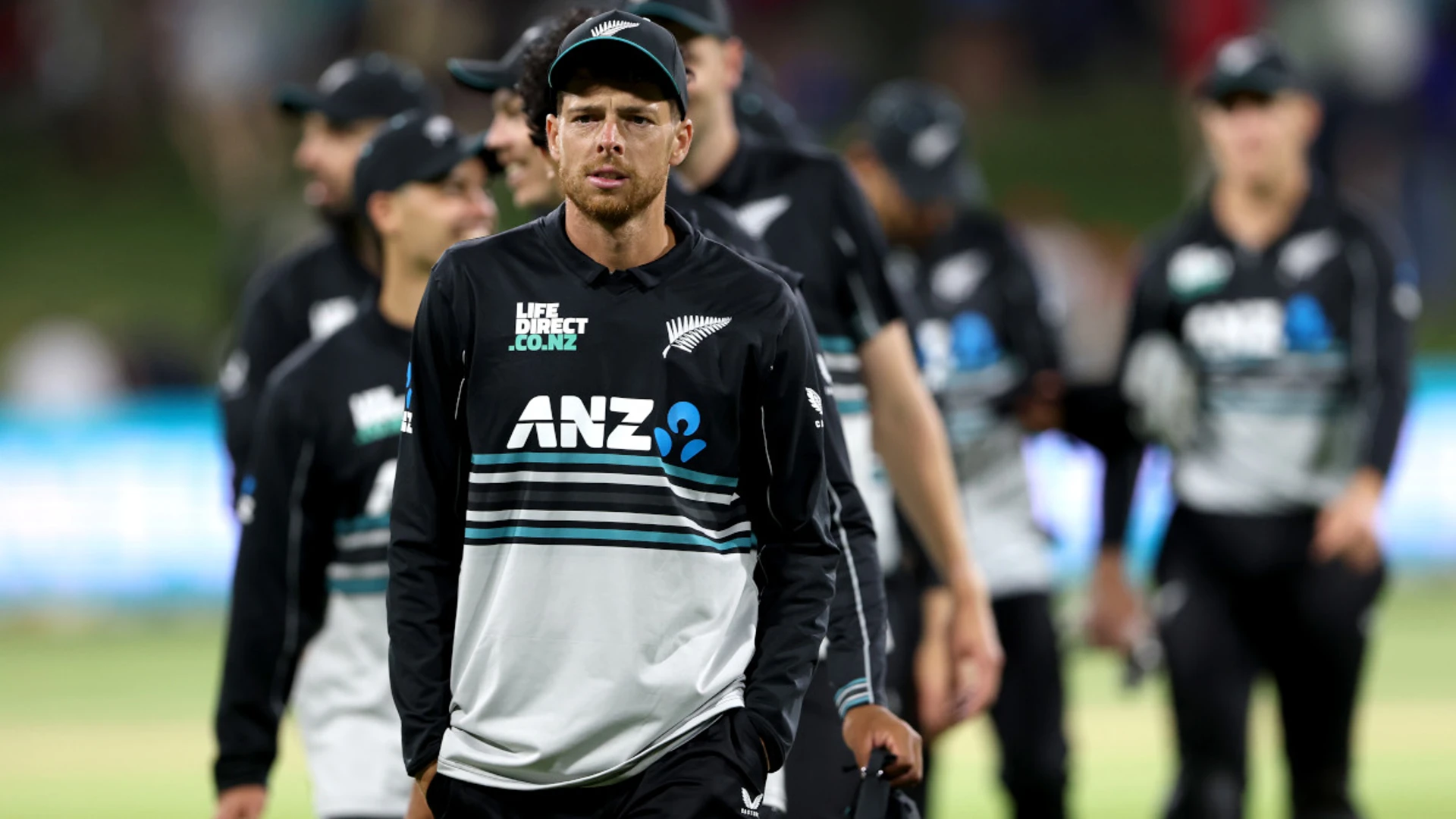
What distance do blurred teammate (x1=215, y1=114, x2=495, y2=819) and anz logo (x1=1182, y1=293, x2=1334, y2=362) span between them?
12.0 ft

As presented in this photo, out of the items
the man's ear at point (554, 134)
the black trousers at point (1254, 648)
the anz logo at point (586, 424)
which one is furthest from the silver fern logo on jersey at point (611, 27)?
the black trousers at point (1254, 648)

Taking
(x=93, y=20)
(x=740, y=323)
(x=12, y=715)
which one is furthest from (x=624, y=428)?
(x=93, y=20)

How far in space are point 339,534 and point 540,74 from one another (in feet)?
4.84

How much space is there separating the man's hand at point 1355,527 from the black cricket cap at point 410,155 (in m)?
→ 3.66

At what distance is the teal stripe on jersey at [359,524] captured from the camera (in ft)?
19.4

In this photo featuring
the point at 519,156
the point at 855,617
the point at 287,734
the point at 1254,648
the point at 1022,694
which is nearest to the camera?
the point at 855,617

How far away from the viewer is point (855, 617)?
491 centimetres

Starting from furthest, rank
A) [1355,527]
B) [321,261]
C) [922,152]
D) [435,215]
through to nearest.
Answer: [922,152]
[1355,527]
[321,261]
[435,215]

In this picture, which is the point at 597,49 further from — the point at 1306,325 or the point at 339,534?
the point at 1306,325

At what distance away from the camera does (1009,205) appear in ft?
68.4

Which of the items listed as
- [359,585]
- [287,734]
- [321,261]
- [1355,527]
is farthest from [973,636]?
[287,734]

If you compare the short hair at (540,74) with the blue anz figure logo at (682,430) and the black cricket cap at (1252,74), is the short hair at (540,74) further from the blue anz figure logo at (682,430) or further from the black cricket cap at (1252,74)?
the black cricket cap at (1252,74)

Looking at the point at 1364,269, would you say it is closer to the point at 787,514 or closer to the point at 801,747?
the point at 801,747

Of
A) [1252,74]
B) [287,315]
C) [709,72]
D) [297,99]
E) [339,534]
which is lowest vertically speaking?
[339,534]
